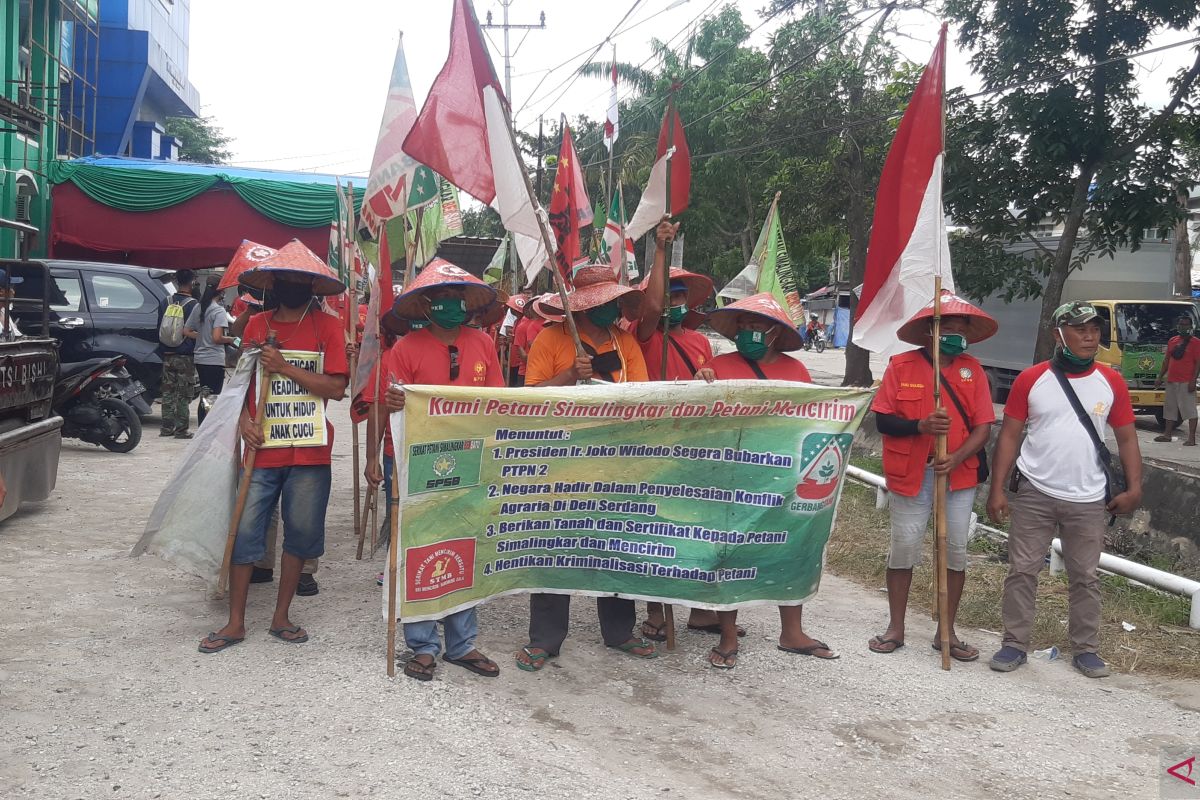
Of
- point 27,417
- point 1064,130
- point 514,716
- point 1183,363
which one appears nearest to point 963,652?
point 514,716

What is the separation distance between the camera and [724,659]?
16.3ft

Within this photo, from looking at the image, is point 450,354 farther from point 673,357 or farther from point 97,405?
point 97,405

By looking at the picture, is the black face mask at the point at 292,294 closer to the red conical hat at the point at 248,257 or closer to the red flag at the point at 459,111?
the red flag at the point at 459,111

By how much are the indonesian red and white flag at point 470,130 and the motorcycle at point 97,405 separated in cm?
677

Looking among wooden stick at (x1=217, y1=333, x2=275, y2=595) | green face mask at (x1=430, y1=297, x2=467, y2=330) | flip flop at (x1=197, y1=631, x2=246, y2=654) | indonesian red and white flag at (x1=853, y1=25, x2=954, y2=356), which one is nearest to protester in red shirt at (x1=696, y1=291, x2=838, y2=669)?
indonesian red and white flag at (x1=853, y1=25, x2=954, y2=356)

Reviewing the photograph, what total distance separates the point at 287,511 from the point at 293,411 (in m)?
0.46

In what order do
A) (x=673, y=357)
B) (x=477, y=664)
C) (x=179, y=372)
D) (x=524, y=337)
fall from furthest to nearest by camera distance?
1. (x=179, y=372)
2. (x=524, y=337)
3. (x=673, y=357)
4. (x=477, y=664)

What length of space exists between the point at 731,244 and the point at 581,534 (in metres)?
37.9

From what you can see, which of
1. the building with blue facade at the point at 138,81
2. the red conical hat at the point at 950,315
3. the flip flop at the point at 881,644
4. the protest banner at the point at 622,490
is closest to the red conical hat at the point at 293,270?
the protest banner at the point at 622,490

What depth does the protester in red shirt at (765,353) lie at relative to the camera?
16.9ft

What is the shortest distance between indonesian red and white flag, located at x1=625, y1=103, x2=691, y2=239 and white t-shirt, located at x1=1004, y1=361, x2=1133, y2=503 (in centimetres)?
194

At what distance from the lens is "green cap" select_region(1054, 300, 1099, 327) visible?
200 inches

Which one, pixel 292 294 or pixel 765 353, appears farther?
pixel 765 353

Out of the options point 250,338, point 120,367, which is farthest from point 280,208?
point 250,338
